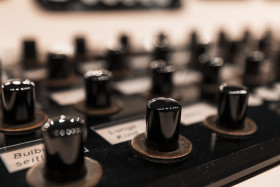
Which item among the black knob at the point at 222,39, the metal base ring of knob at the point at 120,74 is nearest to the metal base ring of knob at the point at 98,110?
the metal base ring of knob at the point at 120,74

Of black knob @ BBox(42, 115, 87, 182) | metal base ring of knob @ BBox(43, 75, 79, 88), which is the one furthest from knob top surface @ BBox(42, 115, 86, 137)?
metal base ring of knob @ BBox(43, 75, 79, 88)

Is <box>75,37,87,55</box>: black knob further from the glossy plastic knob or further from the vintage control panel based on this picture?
the glossy plastic knob

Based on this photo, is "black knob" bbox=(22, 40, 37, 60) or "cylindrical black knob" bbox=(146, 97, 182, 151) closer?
"cylindrical black knob" bbox=(146, 97, 182, 151)

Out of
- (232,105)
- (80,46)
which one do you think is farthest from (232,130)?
(80,46)

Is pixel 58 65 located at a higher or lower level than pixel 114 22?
lower

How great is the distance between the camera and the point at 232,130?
524 millimetres

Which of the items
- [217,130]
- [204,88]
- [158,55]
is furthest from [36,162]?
[158,55]

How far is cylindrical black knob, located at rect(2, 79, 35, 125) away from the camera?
1.57 feet

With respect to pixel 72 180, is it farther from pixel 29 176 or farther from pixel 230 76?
pixel 230 76

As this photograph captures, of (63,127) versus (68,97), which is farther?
(68,97)

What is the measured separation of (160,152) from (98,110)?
0.18m

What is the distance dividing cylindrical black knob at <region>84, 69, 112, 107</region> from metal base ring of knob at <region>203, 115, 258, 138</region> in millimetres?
182

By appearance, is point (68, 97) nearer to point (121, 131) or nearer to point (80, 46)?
point (121, 131)

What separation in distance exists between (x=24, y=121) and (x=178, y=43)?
91cm
